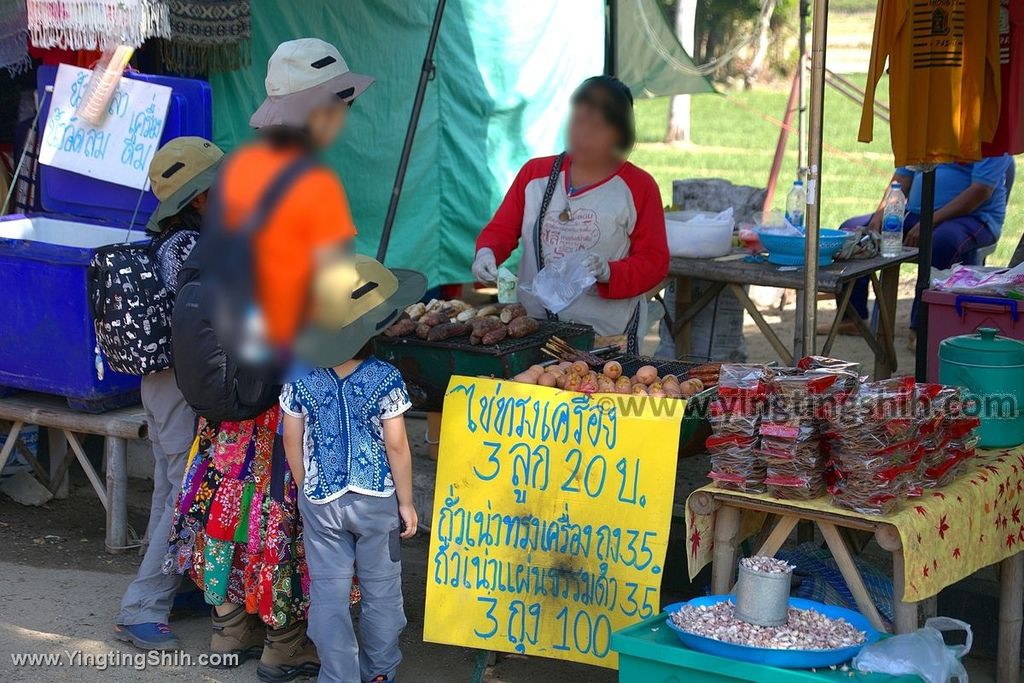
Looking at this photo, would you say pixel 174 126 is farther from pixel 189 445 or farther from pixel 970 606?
pixel 970 606

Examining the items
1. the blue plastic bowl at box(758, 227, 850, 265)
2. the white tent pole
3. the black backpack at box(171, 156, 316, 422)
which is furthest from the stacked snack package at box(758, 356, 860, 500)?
the blue plastic bowl at box(758, 227, 850, 265)

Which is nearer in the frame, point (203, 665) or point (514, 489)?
point (514, 489)

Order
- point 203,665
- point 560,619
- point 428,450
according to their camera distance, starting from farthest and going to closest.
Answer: point 428,450 < point 203,665 < point 560,619

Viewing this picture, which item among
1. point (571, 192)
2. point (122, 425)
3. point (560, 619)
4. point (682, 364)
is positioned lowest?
point (560, 619)

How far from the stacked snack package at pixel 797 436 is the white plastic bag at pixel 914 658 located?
0.44m

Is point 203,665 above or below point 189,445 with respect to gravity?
below

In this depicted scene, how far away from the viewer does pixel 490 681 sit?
381 cm

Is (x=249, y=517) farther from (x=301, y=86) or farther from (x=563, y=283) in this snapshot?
(x=301, y=86)

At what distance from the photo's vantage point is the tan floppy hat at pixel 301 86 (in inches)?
38.8

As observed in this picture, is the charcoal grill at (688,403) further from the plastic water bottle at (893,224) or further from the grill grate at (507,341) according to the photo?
the plastic water bottle at (893,224)

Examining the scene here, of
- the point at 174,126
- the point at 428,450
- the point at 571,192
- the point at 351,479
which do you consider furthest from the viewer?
the point at 428,450

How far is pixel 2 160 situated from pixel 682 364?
353 centimetres

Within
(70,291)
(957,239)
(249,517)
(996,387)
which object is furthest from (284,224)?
(957,239)

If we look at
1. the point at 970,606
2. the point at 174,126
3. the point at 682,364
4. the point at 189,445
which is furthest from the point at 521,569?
the point at 174,126
